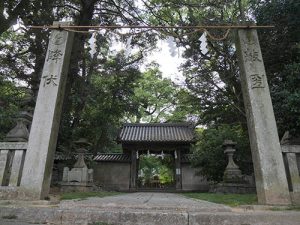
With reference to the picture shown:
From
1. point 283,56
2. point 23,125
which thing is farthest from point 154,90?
point 23,125

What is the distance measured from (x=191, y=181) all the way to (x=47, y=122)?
17.5 meters

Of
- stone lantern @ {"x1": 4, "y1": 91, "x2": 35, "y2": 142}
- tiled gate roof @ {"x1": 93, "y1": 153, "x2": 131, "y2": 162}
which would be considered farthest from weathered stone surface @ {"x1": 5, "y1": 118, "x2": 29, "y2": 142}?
tiled gate roof @ {"x1": 93, "y1": 153, "x2": 131, "y2": 162}

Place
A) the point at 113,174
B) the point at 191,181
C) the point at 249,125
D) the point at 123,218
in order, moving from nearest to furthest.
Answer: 1. the point at 123,218
2. the point at 249,125
3. the point at 191,181
4. the point at 113,174

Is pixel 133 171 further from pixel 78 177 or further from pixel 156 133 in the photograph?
pixel 78 177

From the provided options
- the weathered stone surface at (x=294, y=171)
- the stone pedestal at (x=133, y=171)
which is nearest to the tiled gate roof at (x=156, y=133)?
the stone pedestal at (x=133, y=171)

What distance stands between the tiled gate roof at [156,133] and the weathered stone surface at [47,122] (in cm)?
1554

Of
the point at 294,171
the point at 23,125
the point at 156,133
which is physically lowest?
the point at 294,171

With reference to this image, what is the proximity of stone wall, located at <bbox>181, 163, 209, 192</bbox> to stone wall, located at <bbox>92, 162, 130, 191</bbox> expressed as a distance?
173 inches

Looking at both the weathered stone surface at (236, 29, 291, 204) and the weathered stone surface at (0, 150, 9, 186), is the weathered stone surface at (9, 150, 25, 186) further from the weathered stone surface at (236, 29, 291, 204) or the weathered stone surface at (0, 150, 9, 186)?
the weathered stone surface at (236, 29, 291, 204)

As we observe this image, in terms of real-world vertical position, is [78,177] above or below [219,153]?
below

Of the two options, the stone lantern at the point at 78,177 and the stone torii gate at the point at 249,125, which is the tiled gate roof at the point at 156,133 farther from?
the stone torii gate at the point at 249,125

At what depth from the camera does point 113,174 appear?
71.2 feet

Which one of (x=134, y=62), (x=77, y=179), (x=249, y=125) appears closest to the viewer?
(x=249, y=125)

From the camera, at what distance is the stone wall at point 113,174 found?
21.3 m
